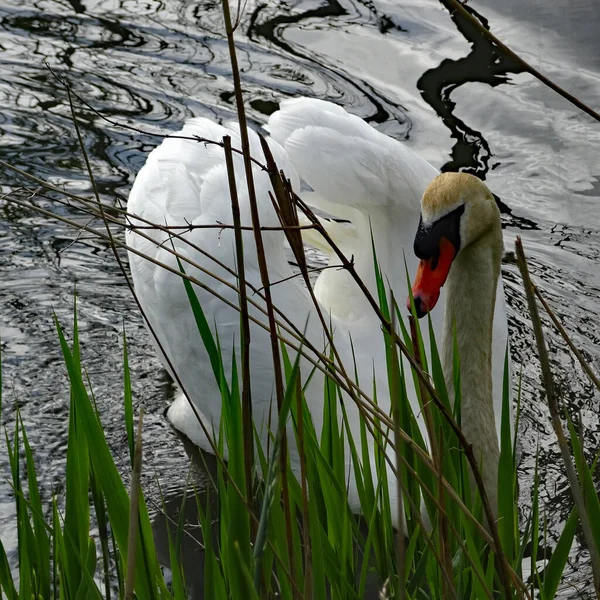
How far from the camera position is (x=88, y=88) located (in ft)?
21.0

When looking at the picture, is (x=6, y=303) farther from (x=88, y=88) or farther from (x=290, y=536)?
(x=290, y=536)

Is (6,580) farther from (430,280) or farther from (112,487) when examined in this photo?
(430,280)

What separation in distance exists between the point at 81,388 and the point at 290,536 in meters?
0.42

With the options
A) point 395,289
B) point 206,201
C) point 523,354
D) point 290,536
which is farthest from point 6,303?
point 290,536

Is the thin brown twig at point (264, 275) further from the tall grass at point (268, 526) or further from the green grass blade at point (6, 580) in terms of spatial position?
the green grass blade at point (6, 580)

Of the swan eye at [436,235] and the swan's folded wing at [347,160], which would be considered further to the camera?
the swan's folded wing at [347,160]

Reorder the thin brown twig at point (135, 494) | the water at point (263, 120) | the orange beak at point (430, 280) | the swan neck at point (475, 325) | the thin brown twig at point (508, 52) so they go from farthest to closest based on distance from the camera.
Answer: the water at point (263, 120)
the swan neck at point (475, 325)
the orange beak at point (430, 280)
the thin brown twig at point (508, 52)
the thin brown twig at point (135, 494)

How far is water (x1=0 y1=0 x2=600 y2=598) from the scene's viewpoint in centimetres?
402

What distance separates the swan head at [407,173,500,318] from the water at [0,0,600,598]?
1.02m

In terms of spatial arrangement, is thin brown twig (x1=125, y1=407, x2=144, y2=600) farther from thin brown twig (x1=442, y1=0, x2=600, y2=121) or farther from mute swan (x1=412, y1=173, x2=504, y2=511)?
mute swan (x1=412, y1=173, x2=504, y2=511)

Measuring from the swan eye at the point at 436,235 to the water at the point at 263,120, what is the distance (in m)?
1.08

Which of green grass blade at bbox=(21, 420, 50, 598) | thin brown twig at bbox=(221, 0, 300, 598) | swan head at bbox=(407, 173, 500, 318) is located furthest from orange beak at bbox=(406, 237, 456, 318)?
green grass blade at bbox=(21, 420, 50, 598)

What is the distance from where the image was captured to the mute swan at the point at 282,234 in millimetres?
3260

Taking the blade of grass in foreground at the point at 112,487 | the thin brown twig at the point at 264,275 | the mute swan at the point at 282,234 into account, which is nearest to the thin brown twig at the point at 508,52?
the thin brown twig at the point at 264,275
